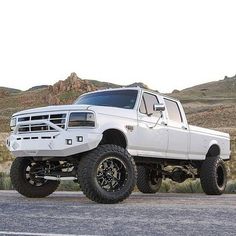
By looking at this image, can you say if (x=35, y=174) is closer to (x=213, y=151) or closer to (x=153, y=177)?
(x=153, y=177)

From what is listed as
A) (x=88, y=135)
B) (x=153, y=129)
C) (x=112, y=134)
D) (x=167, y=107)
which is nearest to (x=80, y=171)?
(x=88, y=135)

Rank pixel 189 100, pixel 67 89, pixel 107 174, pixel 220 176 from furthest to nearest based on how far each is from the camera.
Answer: pixel 67 89 < pixel 189 100 < pixel 220 176 < pixel 107 174

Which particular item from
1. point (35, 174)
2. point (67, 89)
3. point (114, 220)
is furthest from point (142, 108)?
point (67, 89)

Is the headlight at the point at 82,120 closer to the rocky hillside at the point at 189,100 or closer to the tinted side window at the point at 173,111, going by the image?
the tinted side window at the point at 173,111

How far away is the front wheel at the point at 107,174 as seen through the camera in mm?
8938

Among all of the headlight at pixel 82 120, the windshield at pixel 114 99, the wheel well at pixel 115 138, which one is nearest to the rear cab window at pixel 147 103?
the windshield at pixel 114 99

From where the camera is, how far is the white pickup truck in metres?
9.19

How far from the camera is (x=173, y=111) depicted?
12.4 metres

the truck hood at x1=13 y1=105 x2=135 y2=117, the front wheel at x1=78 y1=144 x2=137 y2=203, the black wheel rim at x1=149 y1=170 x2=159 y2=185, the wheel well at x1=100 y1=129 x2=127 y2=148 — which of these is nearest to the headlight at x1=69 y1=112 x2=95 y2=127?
the truck hood at x1=13 y1=105 x2=135 y2=117

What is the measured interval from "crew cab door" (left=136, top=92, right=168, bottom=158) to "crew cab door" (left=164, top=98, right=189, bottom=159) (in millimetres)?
280

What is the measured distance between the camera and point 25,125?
992cm

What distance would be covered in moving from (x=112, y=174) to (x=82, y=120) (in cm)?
100

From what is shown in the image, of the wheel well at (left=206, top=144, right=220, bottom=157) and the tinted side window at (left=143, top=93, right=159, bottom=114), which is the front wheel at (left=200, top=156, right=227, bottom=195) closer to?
the wheel well at (left=206, top=144, right=220, bottom=157)

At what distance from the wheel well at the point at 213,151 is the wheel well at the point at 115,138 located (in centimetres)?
395
